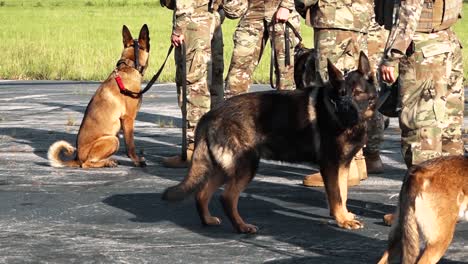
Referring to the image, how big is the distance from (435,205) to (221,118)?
84.7 inches

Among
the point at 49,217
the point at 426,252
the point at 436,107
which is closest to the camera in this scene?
the point at 426,252

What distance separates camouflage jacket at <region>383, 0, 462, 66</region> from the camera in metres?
6.88

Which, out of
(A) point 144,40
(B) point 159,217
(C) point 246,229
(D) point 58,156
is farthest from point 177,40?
(C) point 246,229

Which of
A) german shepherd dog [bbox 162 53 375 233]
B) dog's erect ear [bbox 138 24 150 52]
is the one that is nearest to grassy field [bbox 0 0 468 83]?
dog's erect ear [bbox 138 24 150 52]

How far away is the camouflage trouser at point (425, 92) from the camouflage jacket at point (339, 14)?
4.61 ft

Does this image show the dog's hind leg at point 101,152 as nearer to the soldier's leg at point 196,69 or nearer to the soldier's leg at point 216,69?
the soldier's leg at point 196,69

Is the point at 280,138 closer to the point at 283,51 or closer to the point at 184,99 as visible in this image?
the point at 283,51

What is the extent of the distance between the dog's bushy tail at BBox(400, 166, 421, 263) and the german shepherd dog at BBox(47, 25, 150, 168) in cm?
472

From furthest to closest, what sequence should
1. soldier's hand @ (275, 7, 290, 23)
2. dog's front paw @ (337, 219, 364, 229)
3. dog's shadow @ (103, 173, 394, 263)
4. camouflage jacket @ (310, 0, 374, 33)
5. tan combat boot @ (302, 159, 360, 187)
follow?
soldier's hand @ (275, 7, 290, 23) < tan combat boot @ (302, 159, 360, 187) < camouflage jacket @ (310, 0, 374, 33) < dog's front paw @ (337, 219, 364, 229) < dog's shadow @ (103, 173, 394, 263)

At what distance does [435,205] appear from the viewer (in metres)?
5.44

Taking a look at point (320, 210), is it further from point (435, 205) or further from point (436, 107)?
point (435, 205)

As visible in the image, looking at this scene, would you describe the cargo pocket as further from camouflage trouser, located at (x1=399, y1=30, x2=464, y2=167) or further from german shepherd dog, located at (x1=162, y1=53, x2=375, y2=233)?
german shepherd dog, located at (x1=162, y1=53, x2=375, y2=233)

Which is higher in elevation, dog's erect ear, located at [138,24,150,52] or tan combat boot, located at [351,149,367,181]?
dog's erect ear, located at [138,24,150,52]

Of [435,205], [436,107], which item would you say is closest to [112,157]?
[436,107]
